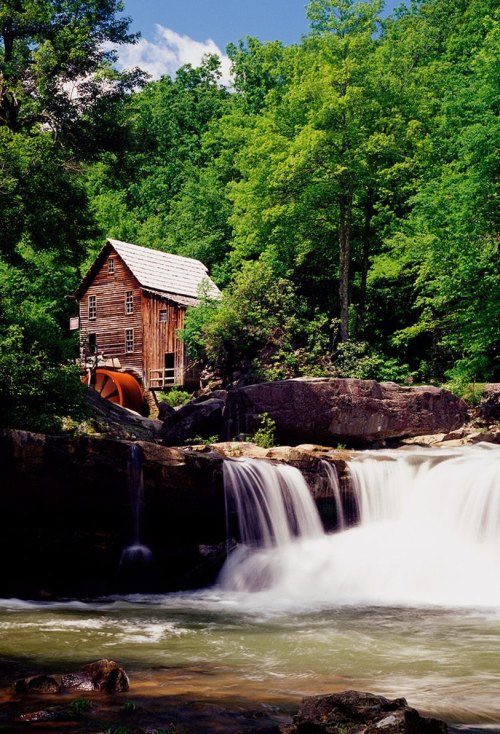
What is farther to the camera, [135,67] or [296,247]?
[296,247]

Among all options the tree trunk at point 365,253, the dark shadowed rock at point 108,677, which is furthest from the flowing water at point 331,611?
the tree trunk at point 365,253

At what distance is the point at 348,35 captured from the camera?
33.6 m

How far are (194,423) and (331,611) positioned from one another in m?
11.3

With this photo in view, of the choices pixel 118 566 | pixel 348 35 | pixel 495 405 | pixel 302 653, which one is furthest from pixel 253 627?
pixel 348 35

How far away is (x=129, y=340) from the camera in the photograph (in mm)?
42000

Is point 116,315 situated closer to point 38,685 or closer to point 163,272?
point 163,272

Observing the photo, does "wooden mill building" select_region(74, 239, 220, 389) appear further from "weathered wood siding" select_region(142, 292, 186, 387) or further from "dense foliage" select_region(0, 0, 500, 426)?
"dense foliage" select_region(0, 0, 500, 426)

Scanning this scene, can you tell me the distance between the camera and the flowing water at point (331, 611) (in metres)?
6.82

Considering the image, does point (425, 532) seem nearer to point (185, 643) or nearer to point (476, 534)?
point (476, 534)

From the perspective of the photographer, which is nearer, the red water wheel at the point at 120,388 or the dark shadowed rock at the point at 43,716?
the dark shadowed rock at the point at 43,716

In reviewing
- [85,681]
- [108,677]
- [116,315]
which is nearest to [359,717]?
[108,677]

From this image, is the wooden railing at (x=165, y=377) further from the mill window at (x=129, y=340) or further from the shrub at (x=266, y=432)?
the shrub at (x=266, y=432)

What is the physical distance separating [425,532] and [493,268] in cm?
1245

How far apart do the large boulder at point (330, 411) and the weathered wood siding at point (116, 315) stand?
20.4 metres
